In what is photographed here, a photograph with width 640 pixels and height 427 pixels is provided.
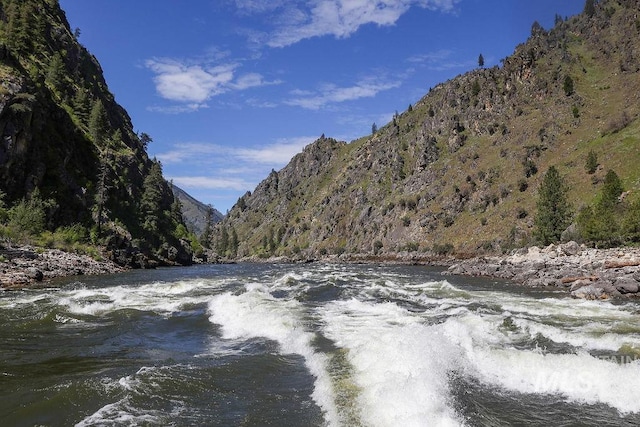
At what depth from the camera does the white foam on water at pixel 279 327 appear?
11.2 meters

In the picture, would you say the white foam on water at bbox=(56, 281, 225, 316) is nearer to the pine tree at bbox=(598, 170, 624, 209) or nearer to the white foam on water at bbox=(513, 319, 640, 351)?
the white foam on water at bbox=(513, 319, 640, 351)

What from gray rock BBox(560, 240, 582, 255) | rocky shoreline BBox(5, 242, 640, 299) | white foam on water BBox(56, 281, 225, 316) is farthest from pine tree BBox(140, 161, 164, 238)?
gray rock BBox(560, 240, 582, 255)

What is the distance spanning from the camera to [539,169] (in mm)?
108688

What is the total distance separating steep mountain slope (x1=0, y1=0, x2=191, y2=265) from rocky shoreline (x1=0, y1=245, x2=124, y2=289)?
36.8ft

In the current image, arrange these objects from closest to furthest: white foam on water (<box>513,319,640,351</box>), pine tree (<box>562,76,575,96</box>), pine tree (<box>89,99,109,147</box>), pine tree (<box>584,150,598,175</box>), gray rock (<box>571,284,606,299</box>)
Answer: white foam on water (<box>513,319,640,351</box>), gray rock (<box>571,284,606,299</box>), pine tree (<box>584,150,598,175</box>), pine tree (<box>89,99,109,147</box>), pine tree (<box>562,76,575,96</box>)

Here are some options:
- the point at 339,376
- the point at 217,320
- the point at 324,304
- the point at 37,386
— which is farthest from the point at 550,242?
the point at 37,386

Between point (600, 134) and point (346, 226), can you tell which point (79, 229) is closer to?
point (600, 134)

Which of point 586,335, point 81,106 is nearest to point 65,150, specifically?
point 81,106

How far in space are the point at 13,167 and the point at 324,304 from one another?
180 feet

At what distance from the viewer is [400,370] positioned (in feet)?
39.1

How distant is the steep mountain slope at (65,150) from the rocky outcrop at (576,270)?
60.0 m

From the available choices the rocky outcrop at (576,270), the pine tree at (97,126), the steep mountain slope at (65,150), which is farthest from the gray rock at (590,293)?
the pine tree at (97,126)

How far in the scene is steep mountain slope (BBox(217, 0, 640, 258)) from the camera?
97750mm

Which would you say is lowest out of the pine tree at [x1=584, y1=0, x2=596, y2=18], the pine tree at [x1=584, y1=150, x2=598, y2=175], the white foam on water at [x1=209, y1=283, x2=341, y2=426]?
the white foam on water at [x1=209, y1=283, x2=341, y2=426]
